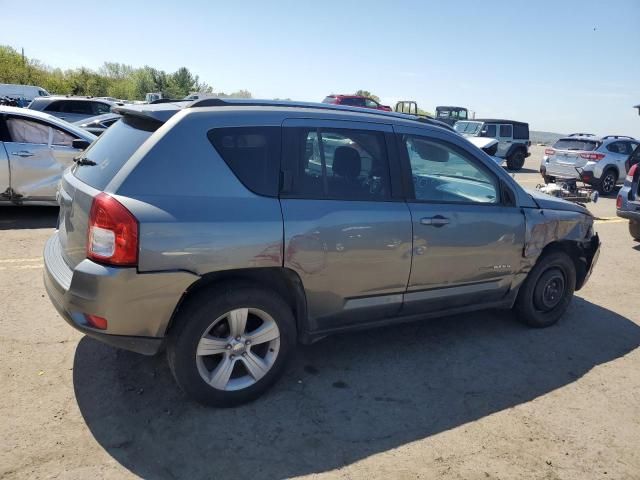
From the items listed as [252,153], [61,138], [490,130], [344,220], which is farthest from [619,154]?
[252,153]

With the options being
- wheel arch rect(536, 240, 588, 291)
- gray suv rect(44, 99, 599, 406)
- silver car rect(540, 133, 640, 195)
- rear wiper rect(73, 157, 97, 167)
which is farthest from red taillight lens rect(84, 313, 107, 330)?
silver car rect(540, 133, 640, 195)

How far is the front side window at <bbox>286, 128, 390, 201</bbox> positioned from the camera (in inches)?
123

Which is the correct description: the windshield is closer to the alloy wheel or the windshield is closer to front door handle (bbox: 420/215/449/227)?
front door handle (bbox: 420/215/449/227)

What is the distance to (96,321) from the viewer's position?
2686 millimetres

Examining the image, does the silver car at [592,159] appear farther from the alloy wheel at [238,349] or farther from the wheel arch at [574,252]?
the alloy wheel at [238,349]

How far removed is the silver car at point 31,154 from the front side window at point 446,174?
17.4ft

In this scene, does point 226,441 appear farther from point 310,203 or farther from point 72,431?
point 310,203

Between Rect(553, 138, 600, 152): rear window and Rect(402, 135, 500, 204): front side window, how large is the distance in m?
13.1

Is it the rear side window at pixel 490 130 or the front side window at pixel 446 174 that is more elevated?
the rear side window at pixel 490 130

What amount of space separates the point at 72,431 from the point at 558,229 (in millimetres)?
4090

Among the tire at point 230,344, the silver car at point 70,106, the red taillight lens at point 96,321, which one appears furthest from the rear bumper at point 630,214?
the silver car at point 70,106

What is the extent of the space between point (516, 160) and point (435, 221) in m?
18.9

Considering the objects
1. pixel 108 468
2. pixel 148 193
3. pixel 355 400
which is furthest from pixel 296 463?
pixel 148 193

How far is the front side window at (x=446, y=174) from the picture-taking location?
11.9ft
